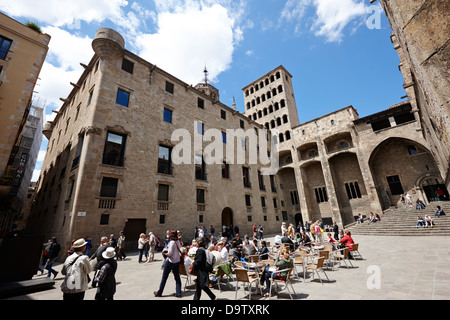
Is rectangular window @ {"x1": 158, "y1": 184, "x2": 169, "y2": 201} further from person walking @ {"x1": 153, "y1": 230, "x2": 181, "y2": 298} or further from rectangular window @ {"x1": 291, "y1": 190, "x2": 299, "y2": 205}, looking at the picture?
rectangular window @ {"x1": 291, "y1": 190, "x2": 299, "y2": 205}

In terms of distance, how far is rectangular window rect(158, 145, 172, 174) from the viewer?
15.9 metres

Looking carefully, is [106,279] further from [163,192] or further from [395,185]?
[395,185]

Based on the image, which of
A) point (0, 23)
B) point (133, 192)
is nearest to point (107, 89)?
point (133, 192)

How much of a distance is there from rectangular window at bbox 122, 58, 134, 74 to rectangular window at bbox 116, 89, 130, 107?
2.13m

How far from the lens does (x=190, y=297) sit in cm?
529

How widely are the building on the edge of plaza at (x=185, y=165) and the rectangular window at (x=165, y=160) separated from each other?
0.30 feet

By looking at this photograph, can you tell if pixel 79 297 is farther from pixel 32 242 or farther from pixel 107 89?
pixel 107 89

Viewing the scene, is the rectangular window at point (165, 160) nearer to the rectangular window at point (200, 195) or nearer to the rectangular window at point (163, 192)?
the rectangular window at point (163, 192)

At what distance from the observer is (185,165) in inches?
685

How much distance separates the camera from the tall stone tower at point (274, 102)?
3297 cm

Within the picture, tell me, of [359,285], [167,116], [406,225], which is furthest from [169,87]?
[406,225]

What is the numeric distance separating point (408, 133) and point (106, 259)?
97.1ft

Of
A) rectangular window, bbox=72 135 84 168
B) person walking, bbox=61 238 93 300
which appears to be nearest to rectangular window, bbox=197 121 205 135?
rectangular window, bbox=72 135 84 168

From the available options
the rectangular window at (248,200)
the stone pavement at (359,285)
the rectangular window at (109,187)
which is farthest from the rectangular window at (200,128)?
the stone pavement at (359,285)
